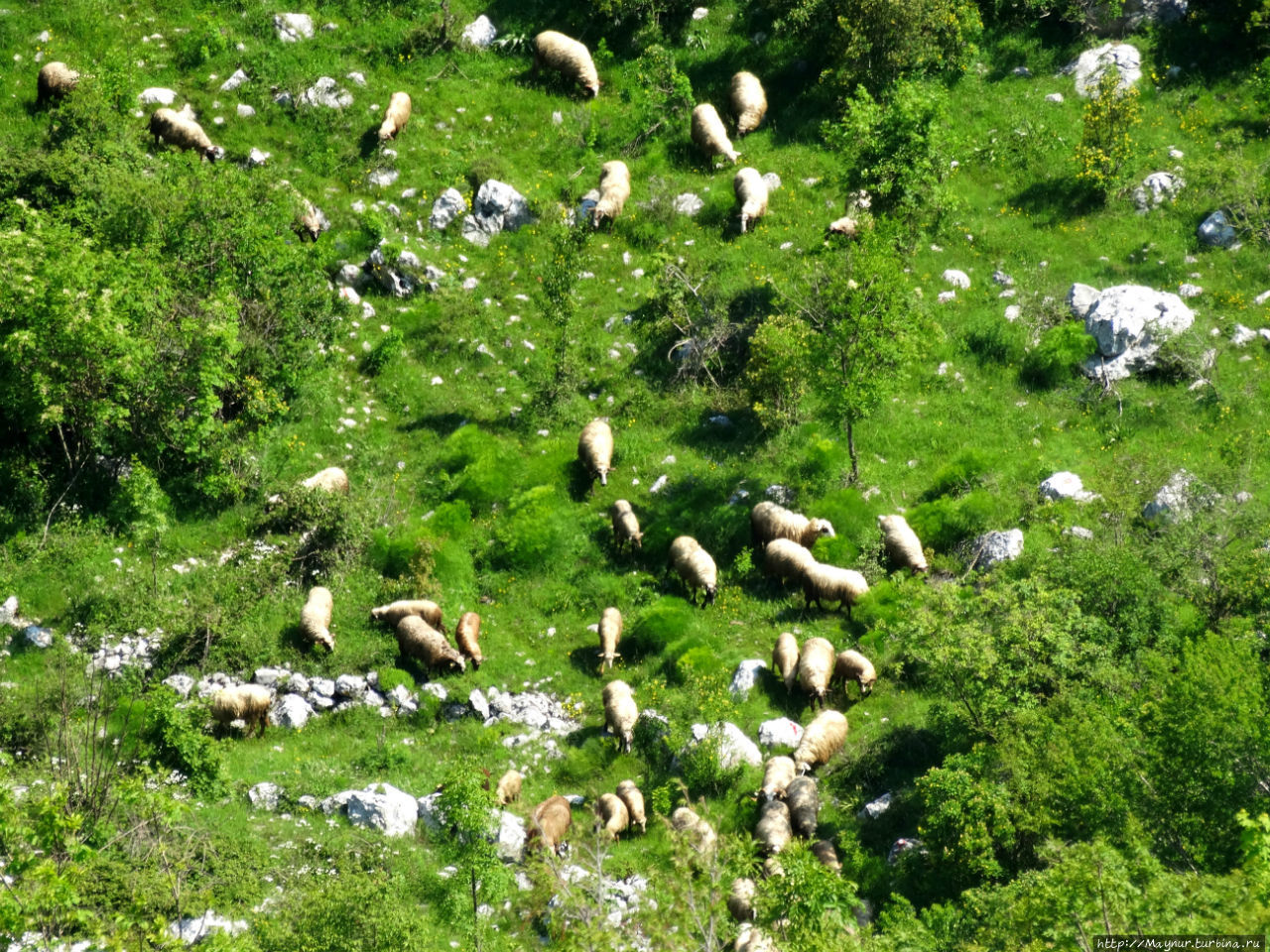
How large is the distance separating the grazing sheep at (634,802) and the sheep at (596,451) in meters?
9.56

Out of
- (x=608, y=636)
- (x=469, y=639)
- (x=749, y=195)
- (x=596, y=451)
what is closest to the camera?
(x=469, y=639)

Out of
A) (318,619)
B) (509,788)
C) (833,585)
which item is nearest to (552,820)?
(509,788)

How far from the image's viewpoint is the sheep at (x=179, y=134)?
3584cm

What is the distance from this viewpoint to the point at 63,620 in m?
25.3

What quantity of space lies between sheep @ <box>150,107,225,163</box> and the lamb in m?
20.4

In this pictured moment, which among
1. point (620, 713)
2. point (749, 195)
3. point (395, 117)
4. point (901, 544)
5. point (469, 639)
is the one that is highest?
point (395, 117)

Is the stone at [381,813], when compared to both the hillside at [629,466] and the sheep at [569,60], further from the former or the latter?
the sheep at [569,60]

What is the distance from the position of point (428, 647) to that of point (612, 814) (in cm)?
605

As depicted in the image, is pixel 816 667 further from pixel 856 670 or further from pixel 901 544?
pixel 901 544

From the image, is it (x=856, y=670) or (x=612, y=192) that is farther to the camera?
(x=612, y=192)

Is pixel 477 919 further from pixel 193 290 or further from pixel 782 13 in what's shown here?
pixel 782 13

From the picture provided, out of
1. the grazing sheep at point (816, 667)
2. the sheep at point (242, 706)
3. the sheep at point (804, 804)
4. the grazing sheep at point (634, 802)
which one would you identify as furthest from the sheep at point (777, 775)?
the sheep at point (242, 706)

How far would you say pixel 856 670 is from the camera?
2486cm

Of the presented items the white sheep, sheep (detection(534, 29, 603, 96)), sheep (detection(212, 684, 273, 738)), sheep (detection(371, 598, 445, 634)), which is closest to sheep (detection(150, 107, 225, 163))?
sheep (detection(534, 29, 603, 96))
